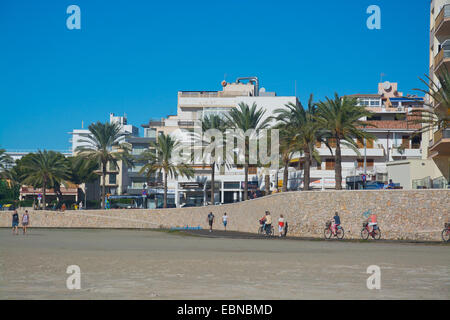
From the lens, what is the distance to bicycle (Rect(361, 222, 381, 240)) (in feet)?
104

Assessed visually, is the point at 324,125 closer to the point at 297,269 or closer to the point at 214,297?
the point at 297,269

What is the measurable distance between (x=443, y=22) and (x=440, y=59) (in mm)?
2434

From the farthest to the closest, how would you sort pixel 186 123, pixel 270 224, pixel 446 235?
pixel 186 123 → pixel 270 224 → pixel 446 235

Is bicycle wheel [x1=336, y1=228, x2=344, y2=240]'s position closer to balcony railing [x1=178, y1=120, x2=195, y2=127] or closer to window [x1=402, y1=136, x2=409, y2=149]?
window [x1=402, y1=136, x2=409, y2=149]

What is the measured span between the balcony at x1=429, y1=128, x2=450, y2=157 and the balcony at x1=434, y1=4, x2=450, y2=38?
7.34 metres

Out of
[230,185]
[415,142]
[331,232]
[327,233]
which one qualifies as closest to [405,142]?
[415,142]

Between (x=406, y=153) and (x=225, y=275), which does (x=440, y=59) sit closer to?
(x=406, y=153)

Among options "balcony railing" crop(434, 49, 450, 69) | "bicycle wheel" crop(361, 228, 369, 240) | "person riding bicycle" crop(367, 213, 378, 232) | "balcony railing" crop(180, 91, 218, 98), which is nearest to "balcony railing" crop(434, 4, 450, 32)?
"balcony railing" crop(434, 49, 450, 69)

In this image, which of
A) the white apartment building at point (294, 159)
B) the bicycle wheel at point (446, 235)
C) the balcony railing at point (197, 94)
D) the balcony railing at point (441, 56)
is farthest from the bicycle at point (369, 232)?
the balcony railing at point (197, 94)

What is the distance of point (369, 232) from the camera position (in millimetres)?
31922

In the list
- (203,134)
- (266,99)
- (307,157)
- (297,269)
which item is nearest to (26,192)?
(266,99)

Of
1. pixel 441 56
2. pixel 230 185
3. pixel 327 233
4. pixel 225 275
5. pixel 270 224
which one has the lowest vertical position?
pixel 225 275

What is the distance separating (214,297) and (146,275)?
396cm
